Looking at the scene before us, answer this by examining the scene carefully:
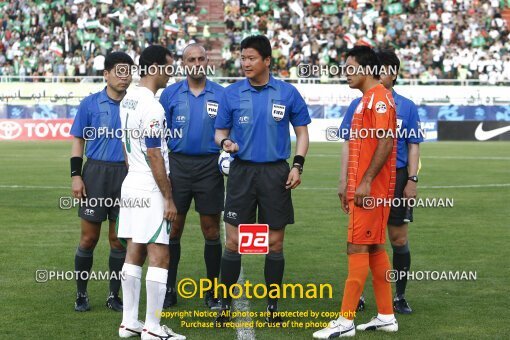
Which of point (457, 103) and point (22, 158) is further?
point (457, 103)

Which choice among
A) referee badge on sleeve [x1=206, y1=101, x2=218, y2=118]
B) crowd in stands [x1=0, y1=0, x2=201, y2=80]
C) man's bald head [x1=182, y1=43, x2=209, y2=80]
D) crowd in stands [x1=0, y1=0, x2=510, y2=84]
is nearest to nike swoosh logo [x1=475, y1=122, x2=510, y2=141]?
crowd in stands [x1=0, y1=0, x2=510, y2=84]

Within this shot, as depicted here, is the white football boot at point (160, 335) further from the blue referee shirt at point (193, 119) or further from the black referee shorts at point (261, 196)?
the blue referee shirt at point (193, 119)

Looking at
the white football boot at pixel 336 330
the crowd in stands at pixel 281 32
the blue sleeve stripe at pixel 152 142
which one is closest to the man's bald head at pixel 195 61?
the blue sleeve stripe at pixel 152 142

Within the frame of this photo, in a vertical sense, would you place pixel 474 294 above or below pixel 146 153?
below

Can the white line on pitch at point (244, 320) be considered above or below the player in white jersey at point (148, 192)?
below

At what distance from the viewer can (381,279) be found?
8.38m

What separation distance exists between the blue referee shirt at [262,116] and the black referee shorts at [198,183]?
846mm

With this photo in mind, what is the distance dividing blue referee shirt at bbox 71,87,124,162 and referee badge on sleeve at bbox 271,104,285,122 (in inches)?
65.1

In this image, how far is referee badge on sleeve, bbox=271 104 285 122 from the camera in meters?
8.53

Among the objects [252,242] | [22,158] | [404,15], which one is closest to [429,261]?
[252,242]

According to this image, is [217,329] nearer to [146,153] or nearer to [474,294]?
[146,153]

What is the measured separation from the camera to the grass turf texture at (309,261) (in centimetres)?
851

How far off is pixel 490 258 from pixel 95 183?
213 inches

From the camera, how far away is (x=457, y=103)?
40.7 metres
